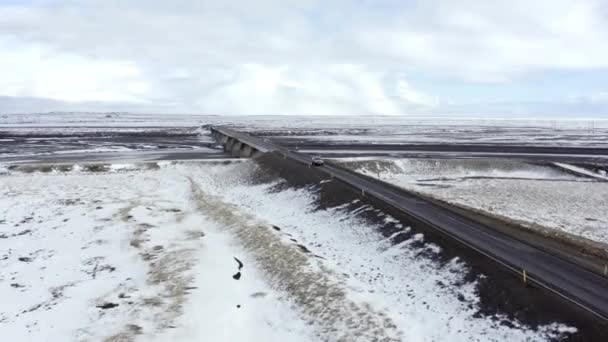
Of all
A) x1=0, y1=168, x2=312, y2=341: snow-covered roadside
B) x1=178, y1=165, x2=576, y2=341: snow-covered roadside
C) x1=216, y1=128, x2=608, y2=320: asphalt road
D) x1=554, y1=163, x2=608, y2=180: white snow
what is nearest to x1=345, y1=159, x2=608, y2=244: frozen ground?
x1=554, y1=163, x2=608, y2=180: white snow

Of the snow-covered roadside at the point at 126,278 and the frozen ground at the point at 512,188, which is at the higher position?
the frozen ground at the point at 512,188

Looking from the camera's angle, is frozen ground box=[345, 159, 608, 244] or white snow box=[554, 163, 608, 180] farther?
white snow box=[554, 163, 608, 180]

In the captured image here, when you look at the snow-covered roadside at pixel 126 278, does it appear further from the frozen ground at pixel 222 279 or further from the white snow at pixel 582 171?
the white snow at pixel 582 171

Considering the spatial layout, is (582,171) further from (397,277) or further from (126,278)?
(126,278)

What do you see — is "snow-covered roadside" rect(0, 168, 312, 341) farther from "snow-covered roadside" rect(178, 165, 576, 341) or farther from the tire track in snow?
"snow-covered roadside" rect(178, 165, 576, 341)

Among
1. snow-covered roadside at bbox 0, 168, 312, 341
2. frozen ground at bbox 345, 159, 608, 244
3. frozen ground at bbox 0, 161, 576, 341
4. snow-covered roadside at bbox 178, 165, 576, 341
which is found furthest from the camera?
frozen ground at bbox 345, 159, 608, 244

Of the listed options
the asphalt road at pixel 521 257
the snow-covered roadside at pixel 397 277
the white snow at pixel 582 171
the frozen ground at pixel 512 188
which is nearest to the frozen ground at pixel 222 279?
the snow-covered roadside at pixel 397 277
